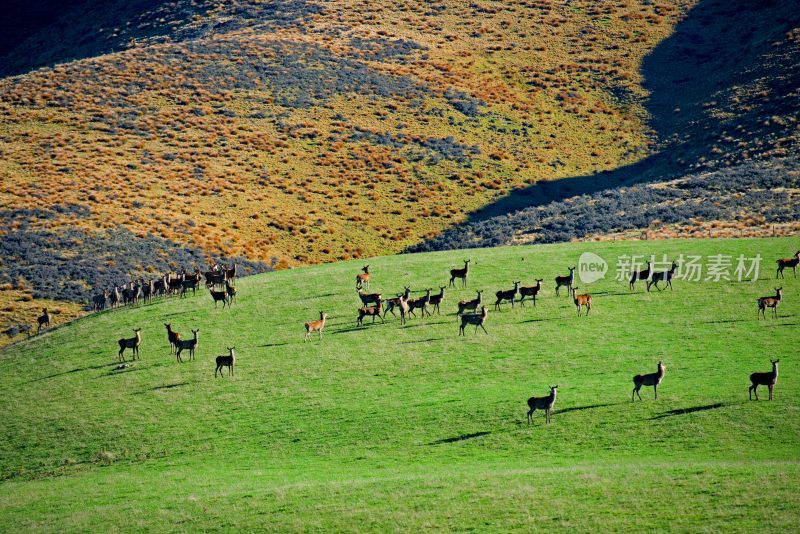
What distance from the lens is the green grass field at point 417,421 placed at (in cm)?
2234

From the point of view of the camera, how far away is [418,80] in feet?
364

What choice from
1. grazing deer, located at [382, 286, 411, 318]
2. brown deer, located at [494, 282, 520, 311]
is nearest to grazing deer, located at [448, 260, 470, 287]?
grazing deer, located at [382, 286, 411, 318]

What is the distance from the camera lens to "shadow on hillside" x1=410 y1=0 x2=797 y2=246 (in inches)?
3627

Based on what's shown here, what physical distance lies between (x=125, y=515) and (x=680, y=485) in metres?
16.0

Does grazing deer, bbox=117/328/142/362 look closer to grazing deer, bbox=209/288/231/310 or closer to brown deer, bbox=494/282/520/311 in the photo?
grazing deer, bbox=209/288/231/310

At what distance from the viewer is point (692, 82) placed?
371ft

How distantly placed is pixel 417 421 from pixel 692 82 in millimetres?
98423

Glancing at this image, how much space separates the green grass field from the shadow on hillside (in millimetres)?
46289

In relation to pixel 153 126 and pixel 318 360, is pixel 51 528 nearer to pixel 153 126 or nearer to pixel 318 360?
pixel 318 360

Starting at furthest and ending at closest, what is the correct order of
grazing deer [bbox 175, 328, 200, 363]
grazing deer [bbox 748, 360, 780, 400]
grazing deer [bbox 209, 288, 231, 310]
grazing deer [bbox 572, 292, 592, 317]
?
grazing deer [bbox 209, 288, 231, 310], grazing deer [bbox 572, 292, 592, 317], grazing deer [bbox 175, 328, 200, 363], grazing deer [bbox 748, 360, 780, 400]

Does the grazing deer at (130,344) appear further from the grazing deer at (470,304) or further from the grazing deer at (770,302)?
the grazing deer at (770,302)

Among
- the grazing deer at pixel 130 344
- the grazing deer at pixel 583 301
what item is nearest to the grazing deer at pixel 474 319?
the grazing deer at pixel 583 301

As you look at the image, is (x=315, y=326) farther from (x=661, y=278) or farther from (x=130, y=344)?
(x=661, y=278)

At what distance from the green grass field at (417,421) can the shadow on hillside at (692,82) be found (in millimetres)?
46289
